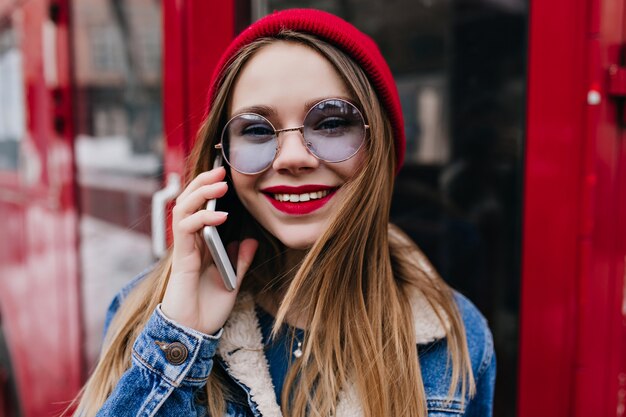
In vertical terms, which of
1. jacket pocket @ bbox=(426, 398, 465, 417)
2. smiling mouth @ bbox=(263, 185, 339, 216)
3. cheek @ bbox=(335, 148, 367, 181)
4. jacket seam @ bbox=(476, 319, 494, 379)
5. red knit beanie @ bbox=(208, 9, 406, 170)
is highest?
red knit beanie @ bbox=(208, 9, 406, 170)

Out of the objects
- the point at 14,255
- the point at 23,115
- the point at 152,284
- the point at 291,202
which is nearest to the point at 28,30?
the point at 23,115

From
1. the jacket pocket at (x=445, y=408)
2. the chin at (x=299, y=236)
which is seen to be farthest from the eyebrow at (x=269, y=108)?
the jacket pocket at (x=445, y=408)

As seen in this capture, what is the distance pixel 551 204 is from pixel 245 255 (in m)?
0.73

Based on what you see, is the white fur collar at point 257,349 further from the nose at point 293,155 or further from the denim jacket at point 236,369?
the nose at point 293,155

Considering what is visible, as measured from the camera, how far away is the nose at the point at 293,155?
103 cm

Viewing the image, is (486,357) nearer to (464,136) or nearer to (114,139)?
(464,136)

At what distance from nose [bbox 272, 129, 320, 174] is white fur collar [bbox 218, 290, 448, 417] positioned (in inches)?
13.6

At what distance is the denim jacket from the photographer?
3.41ft

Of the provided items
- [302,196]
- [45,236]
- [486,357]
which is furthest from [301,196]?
[45,236]

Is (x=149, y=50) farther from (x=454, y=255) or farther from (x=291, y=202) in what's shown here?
(x=454, y=255)

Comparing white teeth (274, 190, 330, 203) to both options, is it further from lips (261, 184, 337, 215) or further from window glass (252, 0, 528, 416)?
window glass (252, 0, 528, 416)

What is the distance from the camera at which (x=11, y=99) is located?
8.90 feet

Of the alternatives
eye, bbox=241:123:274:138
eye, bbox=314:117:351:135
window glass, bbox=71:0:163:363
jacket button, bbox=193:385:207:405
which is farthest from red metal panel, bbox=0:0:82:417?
eye, bbox=314:117:351:135

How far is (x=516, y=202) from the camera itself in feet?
4.59
